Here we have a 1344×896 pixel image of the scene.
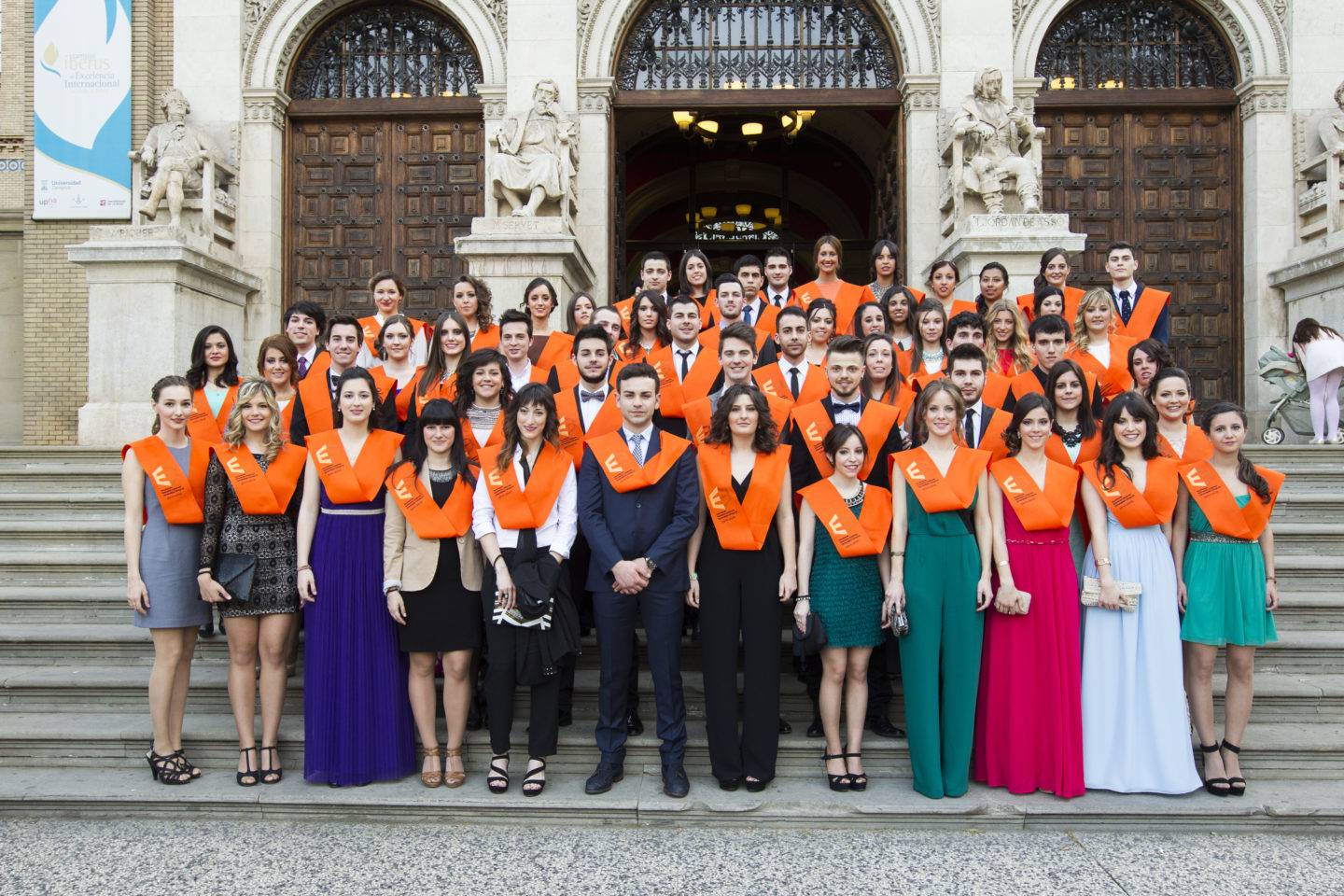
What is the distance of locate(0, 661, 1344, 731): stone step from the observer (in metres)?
5.57

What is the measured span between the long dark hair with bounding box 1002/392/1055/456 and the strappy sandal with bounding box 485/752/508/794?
3030mm

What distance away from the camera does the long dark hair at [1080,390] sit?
514 centimetres

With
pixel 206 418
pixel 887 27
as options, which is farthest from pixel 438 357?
pixel 887 27

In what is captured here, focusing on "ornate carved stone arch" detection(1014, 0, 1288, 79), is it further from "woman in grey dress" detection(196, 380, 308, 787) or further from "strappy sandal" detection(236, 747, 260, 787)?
"strappy sandal" detection(236, 747, 260, 787)

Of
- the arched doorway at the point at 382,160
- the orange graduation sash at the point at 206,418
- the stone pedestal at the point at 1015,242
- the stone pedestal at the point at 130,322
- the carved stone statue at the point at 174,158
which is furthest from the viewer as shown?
the arched doorway at the point at 382,160

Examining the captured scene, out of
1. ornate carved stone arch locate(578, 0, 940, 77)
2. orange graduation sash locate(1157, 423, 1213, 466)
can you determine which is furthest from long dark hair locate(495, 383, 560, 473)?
ornate carved stone arch locate(578, 0, 940, 77)

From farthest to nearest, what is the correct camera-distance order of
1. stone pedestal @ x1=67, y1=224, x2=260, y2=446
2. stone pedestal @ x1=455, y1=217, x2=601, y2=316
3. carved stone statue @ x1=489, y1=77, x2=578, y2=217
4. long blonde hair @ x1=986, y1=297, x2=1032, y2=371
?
carved stone statue @ x1=489, y1=77, x2=578, y2=217 < stone pedestal @ x1=455, y1=217, x2=601, y2=316 < stone pedestal @ x1=67, y1=224, x2=260, y2=446 < long blonde hair @ x1=986, y1=297, x2=1032, y2=371

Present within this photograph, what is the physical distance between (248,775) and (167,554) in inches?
47.4

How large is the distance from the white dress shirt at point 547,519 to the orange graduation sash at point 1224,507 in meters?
3.11

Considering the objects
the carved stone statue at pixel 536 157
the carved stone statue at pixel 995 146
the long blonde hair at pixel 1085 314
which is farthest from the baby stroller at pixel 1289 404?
the carved stone statue at pixel 536 157

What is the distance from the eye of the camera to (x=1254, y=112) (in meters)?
12.1

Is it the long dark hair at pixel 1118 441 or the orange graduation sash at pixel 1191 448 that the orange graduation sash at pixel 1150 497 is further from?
the orange graduation sash at pixel 1191 448

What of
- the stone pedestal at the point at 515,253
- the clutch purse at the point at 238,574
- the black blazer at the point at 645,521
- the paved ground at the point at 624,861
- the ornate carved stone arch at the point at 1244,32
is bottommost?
the paved ground at the point at 624,861

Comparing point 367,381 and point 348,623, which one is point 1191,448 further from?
point 348,623
